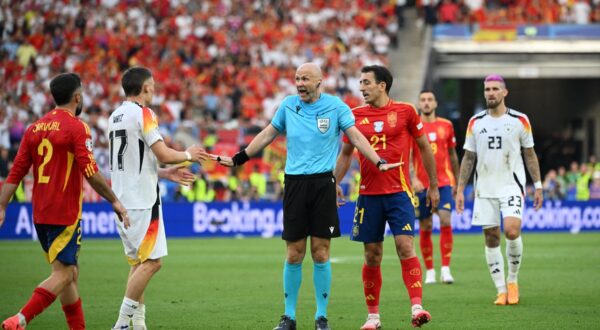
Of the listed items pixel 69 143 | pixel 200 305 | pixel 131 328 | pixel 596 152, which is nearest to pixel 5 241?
pixel 200 305

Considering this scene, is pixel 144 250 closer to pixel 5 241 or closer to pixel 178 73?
pixel 5 241

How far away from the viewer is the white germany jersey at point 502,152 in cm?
1245

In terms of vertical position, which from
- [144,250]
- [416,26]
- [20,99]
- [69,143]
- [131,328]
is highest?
[416,26]

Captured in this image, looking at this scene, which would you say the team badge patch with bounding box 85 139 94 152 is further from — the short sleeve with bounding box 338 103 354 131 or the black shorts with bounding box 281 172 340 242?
the short sleeve with bounding box 338 103 354 131

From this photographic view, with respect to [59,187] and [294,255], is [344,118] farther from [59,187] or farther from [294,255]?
[59,187]

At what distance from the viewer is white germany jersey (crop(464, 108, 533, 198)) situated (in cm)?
1245

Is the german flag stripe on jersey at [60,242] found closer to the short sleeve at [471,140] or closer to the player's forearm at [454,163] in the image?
the short sleeve at [471,140]

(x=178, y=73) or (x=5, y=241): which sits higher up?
(x=178, y=73)

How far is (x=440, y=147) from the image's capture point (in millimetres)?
15781

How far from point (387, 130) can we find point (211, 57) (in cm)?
2437

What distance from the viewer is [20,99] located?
31719 millimetres

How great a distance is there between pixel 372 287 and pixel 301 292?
360 cm

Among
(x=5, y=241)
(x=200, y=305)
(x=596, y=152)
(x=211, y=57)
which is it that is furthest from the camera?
(x=596, y=152)

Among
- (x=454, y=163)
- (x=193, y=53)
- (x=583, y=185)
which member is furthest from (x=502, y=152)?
(x=193, y=53)
